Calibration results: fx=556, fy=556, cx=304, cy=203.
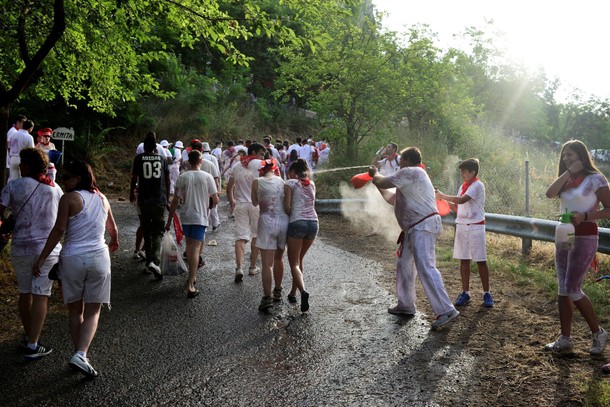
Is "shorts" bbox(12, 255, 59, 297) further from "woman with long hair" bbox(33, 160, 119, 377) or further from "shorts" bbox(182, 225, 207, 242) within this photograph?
"shorts" bbox(182, 225, 207, 242)

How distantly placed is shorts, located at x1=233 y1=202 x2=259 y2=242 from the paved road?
1.07m

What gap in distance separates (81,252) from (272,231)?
8.76ft

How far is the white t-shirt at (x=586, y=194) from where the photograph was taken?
5156 mm

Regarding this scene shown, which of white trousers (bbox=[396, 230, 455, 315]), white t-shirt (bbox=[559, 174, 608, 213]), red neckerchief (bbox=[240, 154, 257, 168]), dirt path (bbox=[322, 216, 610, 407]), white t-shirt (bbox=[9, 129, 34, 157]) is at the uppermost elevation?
white t-shirt (bbox=[9, 129, 34, 157])

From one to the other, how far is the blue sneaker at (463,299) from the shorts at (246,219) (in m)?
3.33

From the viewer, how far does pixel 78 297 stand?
486 cm

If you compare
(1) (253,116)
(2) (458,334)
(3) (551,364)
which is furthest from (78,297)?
(1) (253,116)

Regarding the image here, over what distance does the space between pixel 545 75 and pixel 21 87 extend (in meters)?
78.8

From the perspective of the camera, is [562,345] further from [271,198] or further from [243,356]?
[271,198]

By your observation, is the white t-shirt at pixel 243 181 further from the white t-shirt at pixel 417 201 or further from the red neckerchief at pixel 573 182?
the red neckerchief at pixel 573 182

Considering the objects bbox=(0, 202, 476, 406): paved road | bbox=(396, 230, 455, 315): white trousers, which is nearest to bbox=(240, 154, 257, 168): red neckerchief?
bbox=(0, 202, 476, 406): paved road

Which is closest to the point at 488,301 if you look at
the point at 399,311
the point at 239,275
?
the point at 399,311

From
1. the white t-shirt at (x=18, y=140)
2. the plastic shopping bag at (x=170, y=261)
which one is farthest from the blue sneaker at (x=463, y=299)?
the white t-shirt at (x=18, y=140)

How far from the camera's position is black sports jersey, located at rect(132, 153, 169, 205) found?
8633 mm
